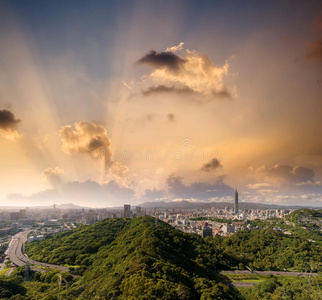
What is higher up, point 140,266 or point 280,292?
point 140,266

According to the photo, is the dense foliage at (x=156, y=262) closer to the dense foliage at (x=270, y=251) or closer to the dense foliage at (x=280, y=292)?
the dense foliage at (x=270, y=251)

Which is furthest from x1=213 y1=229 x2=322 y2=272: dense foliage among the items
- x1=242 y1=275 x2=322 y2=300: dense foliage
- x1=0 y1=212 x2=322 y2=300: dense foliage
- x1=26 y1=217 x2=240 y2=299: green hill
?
Result: x1=242 y1=275 x2=322 y2=300: dense foliage

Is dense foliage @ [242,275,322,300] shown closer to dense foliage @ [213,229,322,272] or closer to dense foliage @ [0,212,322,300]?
dense foliage @ [0,212,322,300]

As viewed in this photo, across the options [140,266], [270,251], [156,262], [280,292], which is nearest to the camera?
[140,266]

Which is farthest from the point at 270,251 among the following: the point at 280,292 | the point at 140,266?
the point at 140,266

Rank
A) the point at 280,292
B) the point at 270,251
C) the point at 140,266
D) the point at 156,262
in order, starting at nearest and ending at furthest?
the point at 140,266, the point at 156,262, the point at 280,292, the point at 270,251

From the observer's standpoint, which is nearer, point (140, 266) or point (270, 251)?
point (140, 266)

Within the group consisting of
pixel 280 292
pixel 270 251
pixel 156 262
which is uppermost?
pixel 156 262

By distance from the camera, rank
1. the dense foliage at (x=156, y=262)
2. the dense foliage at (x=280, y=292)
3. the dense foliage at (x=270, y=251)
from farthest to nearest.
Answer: the dense foliage at (x=270, y=251) → the dense foliage at (x=280, y=292) → the dense foliage at (x=156, y=262)

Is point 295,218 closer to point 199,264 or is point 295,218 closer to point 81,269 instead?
point 199,264

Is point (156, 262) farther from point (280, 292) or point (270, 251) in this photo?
point (270, 251)

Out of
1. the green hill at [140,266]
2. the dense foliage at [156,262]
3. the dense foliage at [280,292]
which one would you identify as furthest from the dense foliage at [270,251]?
the dense foliage at [280,292]

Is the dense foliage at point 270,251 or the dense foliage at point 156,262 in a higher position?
the dense foliage at point 156,262
